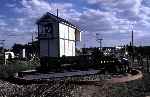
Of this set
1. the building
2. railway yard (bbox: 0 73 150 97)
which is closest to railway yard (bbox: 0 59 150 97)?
railway yard (bbox: 0 73 150 97)

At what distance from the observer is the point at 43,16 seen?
4056cm

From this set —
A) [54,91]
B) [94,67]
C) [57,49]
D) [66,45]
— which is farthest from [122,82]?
[66,45]

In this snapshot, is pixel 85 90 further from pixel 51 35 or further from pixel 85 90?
pixel 51 35

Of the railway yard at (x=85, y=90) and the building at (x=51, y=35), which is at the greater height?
the building at (x=51, y=35)

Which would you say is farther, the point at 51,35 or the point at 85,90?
the point at 51,35

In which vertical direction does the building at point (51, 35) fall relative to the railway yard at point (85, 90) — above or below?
above

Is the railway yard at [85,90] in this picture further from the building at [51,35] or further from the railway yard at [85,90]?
the building at [51,35]

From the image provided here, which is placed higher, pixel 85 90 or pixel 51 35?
pixel 51 35

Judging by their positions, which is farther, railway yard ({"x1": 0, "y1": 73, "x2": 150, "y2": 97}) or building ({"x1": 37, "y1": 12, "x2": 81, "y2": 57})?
building ({"x1": 37, "y1": 12, "x2": 81, "y2": 57})

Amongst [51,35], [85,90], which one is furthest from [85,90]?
[51,35]

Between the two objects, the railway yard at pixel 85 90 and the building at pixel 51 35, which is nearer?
the railway yard at pixel 85 90

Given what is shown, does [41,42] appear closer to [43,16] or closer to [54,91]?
[43,16]

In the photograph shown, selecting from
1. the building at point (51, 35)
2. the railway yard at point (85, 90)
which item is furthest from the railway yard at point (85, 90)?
the building at point (51, 35)

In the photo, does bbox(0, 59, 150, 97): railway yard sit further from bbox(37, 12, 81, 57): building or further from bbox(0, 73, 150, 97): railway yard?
bbox(37, 12, 81, 57): building
